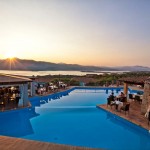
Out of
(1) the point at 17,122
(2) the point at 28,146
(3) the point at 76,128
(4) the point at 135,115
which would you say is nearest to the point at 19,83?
(1) the point at 17,122

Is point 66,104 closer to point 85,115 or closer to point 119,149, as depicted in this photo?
point 85,115

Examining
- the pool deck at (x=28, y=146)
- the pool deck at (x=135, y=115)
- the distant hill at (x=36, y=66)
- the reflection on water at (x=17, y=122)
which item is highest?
the distant hill at (x=36, y=66)

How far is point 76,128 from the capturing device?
1112 centimetres

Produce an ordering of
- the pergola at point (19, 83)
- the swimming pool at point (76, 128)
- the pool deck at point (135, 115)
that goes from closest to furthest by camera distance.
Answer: the swimming pool at point (76, 128)
the pool deck at point (135, 115)
the pergola at point (19, 83)

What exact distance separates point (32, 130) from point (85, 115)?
4.25 metres

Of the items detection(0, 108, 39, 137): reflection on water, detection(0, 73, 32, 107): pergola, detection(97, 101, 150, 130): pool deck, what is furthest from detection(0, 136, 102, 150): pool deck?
detection(0, 73, 32, 107): pergola

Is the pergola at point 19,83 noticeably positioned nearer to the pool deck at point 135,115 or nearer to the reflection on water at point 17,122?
the reflection on water at point 17,122

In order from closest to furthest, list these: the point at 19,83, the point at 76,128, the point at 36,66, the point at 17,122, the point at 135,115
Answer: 1. the point at 76,128
2. the point at 17,122
3. the point at 135,115
4. the point at 19,83
5. the point at 36,66

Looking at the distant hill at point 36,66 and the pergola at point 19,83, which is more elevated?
the distant hill at point 36,66

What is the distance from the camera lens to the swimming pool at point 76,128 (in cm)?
926

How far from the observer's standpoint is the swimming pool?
9.26 m

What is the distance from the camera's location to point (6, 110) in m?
14.0

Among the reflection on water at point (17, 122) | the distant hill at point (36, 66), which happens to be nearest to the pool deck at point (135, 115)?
the reflection on water at point (17, 122)

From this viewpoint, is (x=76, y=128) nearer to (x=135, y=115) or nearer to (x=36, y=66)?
(x=135, y=115)
